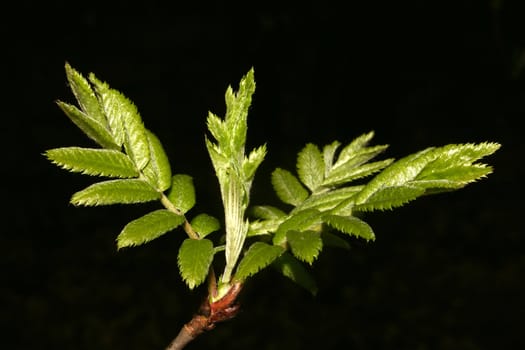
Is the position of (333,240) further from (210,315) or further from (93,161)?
(93,161)

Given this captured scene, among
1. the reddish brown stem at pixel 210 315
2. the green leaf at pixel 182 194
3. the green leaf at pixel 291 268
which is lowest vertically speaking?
the green leaf at pixel 291 268

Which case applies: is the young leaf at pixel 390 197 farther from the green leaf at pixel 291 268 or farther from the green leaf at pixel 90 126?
the green leaf at pixel 90 126

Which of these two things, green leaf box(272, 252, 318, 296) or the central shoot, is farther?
green leaf box(272, 252, 318, 296)

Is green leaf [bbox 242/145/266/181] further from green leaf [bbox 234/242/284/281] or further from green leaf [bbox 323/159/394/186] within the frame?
green leaf [bbox 323/159/394/186]

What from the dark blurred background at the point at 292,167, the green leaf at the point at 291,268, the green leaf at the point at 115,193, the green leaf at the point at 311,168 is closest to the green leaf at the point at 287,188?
the green leaf at the point at 311,168

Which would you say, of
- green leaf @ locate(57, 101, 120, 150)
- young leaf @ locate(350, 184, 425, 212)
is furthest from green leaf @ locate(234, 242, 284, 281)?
green leaf @ locate(57, 101, 120, 150)

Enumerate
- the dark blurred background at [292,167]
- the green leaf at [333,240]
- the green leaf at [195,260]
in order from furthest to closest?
the dark blurred background at [292,167], the green leaf at [333,240], the green leaf at [195,260]

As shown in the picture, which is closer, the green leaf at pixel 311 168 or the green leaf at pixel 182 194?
the green leaf at pixel 182 194
